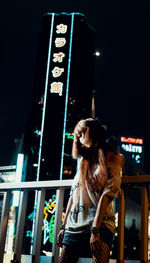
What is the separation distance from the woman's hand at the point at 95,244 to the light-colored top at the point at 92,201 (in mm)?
119

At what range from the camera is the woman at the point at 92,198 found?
208cm

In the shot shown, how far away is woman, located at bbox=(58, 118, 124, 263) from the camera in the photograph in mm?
2078

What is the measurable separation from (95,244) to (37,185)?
990mm

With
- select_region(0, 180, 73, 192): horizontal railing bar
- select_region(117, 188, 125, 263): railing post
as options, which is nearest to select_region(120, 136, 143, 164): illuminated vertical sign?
select_region(0, 180, 73, 192): horizontal railing bar

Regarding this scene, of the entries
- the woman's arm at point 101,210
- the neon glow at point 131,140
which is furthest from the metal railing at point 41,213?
the neon glow at point 131,140

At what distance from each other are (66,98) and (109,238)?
22.1 m

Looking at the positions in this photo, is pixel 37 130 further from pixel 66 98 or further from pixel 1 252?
pixel 1 252

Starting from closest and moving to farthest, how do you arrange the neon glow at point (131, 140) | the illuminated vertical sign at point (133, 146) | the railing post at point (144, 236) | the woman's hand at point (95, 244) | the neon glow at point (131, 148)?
the woman's hand at point (95, 244) → the railing post at point (144, 236) → the neon glow at point (131, 148) → the illuminated vertical sign at point (133, 146) → the neon glow at point (131, 140)

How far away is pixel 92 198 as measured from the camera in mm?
2217

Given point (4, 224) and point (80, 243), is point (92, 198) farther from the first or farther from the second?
point (4, 224)

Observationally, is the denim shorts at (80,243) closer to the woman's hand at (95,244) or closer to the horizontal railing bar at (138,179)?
the woman's hand at (95,244)

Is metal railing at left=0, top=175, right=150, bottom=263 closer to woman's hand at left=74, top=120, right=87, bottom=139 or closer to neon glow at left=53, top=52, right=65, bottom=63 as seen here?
woman's hand at left=74, top=120, right=87, bottom=139

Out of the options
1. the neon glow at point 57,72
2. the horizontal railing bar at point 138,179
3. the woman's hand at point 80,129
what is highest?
the neon glow at point 57,72

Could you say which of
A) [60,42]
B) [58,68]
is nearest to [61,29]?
[60,42]
